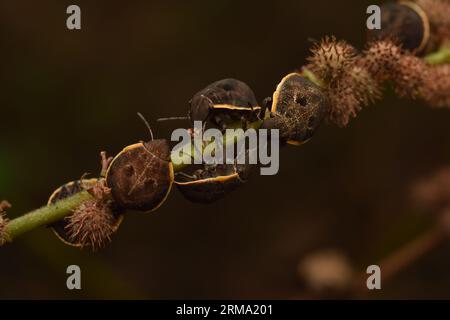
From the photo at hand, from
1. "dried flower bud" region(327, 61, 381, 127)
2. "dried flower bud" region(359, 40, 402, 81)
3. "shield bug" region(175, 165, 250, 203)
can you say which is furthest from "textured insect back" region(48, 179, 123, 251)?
"dried flower bud" region(359, 40, 402, 81)

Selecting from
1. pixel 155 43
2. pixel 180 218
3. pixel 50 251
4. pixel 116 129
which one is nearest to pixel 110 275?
pixel 50 251

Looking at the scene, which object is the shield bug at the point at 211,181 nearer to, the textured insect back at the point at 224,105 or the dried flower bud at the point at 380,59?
the textured insect back at the point at 224,105

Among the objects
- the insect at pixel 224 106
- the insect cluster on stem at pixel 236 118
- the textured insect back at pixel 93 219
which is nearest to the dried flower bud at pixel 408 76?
the insect cluster on stem at pixel 236 118

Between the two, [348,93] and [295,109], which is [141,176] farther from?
[348,93]

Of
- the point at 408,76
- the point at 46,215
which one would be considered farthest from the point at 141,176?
the point at 408,76

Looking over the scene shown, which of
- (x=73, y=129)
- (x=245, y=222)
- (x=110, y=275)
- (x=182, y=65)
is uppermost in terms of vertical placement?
(x=182, y=65)

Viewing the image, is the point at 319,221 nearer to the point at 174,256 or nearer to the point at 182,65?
the point at 174,256

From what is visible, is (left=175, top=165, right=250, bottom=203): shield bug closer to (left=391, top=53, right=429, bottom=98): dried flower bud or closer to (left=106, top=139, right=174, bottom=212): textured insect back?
(left=106, top=139, right=174, bottom=212): textured insect back
